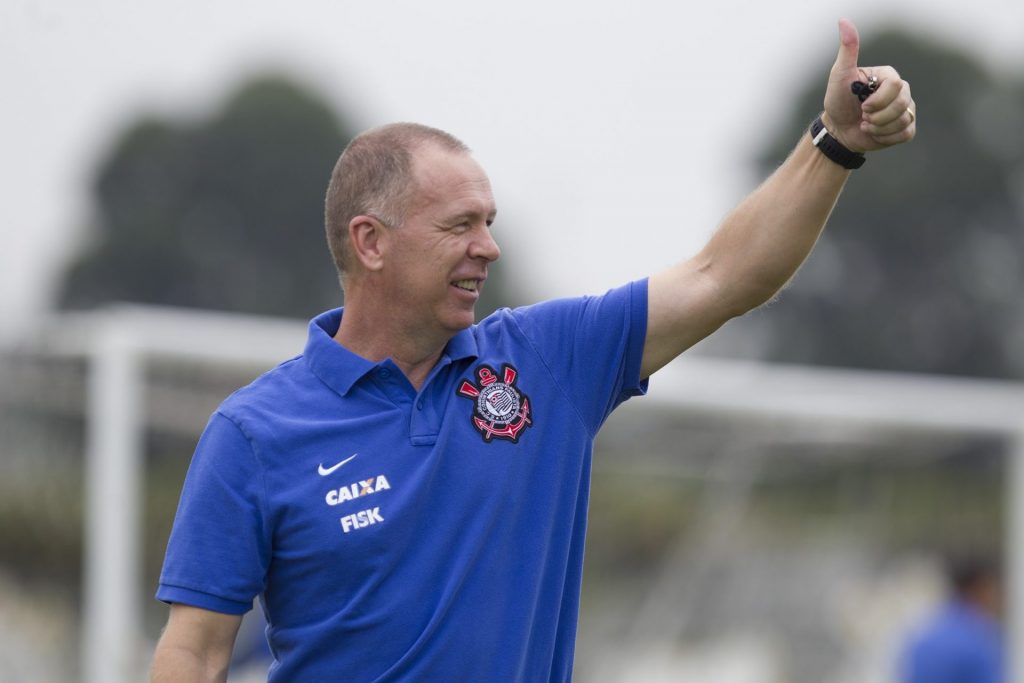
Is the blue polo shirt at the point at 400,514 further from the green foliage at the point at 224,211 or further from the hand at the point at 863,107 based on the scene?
the green foliage at the point at 224,211

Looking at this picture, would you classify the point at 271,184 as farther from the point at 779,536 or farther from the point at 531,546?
the point at 531,546

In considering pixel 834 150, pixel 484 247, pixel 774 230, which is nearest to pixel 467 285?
pixel 484 247

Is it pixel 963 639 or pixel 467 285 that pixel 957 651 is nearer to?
pixel 963 639

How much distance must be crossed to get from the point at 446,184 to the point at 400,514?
709 millimetres

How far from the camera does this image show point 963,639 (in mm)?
8539

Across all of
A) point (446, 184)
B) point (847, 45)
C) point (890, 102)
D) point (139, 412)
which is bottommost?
point (139, 412)

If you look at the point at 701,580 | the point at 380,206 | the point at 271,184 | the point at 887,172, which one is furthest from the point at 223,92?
the point at 380,206

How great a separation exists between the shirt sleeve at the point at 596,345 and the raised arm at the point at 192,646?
849mm

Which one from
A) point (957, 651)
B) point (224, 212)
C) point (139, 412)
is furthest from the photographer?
point (224, 212)

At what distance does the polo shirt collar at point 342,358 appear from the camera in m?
3.44

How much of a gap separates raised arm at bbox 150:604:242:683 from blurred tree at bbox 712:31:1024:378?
101 feet

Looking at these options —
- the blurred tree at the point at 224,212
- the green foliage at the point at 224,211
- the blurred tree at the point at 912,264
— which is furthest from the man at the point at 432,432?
the green foliage at the point at 224,211

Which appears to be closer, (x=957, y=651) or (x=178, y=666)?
(x=178, y=666)

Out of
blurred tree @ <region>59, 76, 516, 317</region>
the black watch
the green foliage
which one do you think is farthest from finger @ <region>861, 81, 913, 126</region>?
the green foliage
